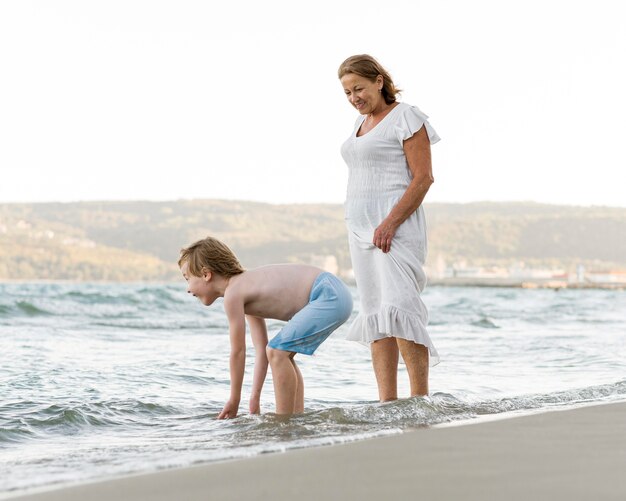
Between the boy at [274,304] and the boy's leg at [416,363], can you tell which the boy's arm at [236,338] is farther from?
the boy's leg at [416,363]

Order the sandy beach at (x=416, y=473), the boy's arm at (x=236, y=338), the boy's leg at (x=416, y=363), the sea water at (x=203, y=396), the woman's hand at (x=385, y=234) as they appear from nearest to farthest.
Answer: the sandy beach at (x=416, y=473), the sea water at (x=203, y=396), the boy's arm at (x=236, y=338), the woman's hand at (x=385, y=234), the boy's leg at (x=416, y=363)

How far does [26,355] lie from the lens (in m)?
8.51

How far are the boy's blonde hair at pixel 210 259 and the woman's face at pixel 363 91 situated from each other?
94cm

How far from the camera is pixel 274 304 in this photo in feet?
14.4

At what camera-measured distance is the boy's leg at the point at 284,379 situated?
425cm

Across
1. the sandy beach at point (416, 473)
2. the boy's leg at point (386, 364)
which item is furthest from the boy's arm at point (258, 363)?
the sandy beach at point (416, 473)

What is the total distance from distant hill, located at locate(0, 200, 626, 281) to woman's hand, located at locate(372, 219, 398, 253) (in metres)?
72.2

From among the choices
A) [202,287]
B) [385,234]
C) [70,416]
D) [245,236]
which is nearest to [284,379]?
[202,287]

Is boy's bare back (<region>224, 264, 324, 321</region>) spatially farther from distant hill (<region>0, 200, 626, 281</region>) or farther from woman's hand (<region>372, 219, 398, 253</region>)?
distant hill (<region>0, 200, 626, 281</region>)

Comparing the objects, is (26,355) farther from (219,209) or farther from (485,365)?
(219,209)

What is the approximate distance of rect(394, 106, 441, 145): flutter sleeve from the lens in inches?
173

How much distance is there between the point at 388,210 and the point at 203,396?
202 cm

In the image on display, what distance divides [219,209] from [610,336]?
83.5 metres

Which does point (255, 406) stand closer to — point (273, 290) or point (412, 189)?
point (273, 290)
